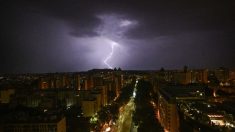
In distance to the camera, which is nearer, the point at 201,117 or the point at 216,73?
the point at 201,117

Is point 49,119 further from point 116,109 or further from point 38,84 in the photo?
point 38,84

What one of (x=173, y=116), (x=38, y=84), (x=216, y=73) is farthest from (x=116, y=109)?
(x=216, y=73)

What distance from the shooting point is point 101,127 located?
28203mm

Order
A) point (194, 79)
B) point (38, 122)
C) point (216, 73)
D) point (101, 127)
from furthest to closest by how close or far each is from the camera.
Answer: point (216, 73) < point (194, 79) < point (101, 127) < point (38, 122)

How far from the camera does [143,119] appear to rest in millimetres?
28688

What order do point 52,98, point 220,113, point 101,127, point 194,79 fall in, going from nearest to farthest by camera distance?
point 220,113
point 101,127
point 52,98
point 194,79

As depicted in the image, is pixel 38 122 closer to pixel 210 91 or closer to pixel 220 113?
pixel 220 113

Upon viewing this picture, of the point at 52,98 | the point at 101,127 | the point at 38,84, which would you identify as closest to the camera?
the point at 101,127

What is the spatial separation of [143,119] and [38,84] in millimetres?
35166

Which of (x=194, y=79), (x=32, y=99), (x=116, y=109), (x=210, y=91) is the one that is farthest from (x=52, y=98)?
(x=194, y=79)

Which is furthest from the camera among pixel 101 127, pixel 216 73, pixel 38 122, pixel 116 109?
pixel 216 73

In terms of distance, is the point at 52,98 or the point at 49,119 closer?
the point at 49,119

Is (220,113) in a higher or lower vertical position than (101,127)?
higher

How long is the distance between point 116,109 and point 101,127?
923 cm
